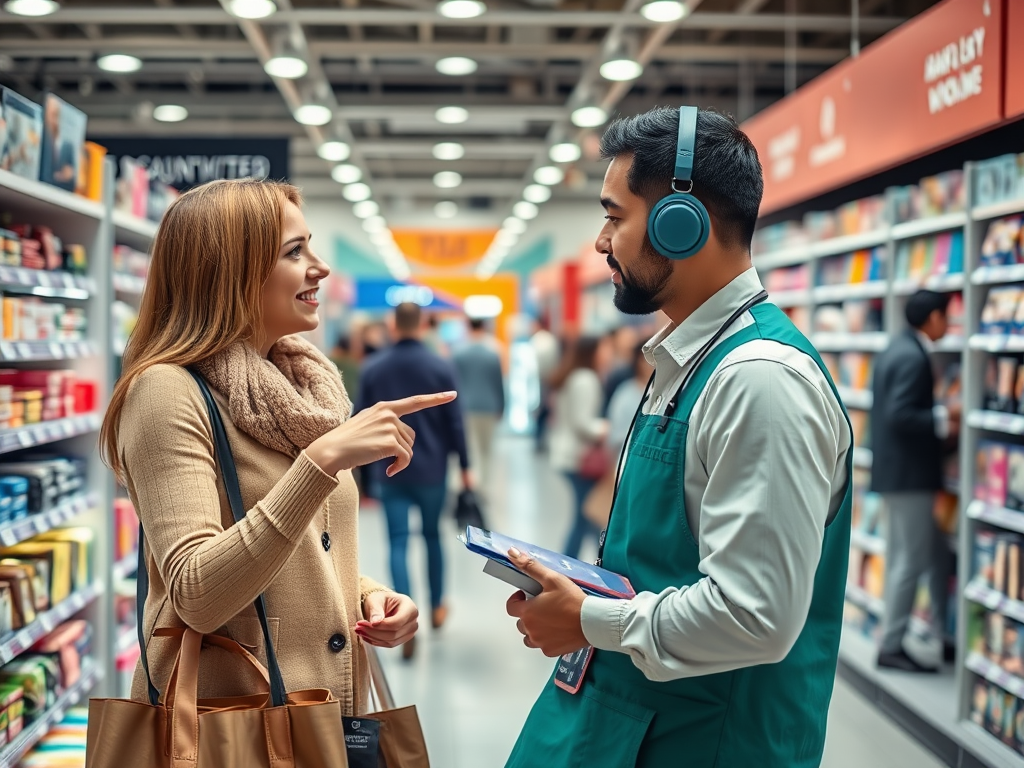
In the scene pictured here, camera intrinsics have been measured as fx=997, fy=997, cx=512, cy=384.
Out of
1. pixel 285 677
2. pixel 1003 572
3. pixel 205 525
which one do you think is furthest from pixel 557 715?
pixel 1003 572

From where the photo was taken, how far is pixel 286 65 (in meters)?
6.94

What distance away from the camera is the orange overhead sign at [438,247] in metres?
18.5

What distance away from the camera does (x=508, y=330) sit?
21.2 meters

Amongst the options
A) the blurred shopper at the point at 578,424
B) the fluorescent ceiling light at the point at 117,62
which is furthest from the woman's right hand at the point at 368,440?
the fluorescent ceiling light at the point at 117,62

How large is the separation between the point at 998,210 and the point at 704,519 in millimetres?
3182

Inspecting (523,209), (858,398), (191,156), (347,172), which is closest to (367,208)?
(523,209)

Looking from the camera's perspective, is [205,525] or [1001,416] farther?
[1001,416]

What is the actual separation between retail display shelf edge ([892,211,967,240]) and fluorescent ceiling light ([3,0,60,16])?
5.05 m

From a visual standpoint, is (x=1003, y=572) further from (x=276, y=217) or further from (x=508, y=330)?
(x=508, y=330)

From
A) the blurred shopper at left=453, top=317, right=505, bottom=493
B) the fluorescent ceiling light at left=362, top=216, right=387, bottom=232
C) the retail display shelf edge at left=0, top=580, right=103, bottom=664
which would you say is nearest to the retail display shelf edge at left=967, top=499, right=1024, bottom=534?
the retail display shelf edge at left=0, top=580, right=103, bottom=664

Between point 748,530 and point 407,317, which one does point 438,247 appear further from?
point 748,530

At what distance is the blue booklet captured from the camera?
1.47 meters

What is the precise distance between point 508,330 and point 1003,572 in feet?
57.3

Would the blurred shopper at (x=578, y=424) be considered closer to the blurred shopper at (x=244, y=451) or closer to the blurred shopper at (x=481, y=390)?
the blurred shopper at (x=481, y=390)
